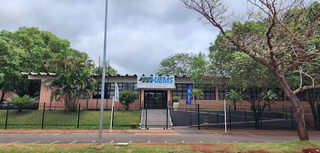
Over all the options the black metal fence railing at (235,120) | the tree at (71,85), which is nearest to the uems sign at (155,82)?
the black metal fence railing at (235,120)

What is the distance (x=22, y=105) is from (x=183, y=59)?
28186mm

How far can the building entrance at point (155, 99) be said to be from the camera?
26062 mm

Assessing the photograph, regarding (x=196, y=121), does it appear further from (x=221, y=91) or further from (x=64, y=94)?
(x=64, y=94)

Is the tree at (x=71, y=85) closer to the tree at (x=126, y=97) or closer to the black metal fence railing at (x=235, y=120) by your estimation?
the tree at (x=126, y=97)

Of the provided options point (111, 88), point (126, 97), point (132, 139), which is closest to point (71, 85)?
point (126, 97)

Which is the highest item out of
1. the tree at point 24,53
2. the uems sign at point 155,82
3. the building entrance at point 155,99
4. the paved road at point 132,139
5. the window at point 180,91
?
the tree at point 24,53

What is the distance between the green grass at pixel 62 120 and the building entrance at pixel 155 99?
5.35 meters

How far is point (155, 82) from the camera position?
76.5ft

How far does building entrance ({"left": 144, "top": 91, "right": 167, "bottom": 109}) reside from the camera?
2606cm

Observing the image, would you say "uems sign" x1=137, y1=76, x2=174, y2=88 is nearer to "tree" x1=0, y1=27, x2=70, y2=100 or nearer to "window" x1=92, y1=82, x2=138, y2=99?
"window" x1=92, y1=82, x2=138, y2=99

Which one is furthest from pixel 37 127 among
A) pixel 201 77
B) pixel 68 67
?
pixel 201 77

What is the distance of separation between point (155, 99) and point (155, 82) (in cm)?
367

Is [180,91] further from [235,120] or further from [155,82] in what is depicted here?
[235,120]

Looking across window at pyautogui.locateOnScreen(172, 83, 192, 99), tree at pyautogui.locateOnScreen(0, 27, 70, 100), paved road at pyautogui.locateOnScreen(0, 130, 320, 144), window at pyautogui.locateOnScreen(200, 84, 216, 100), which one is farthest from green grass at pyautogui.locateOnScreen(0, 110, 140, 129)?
window at pyautogui.locateOnScreen(200, 84, 216, 100)
